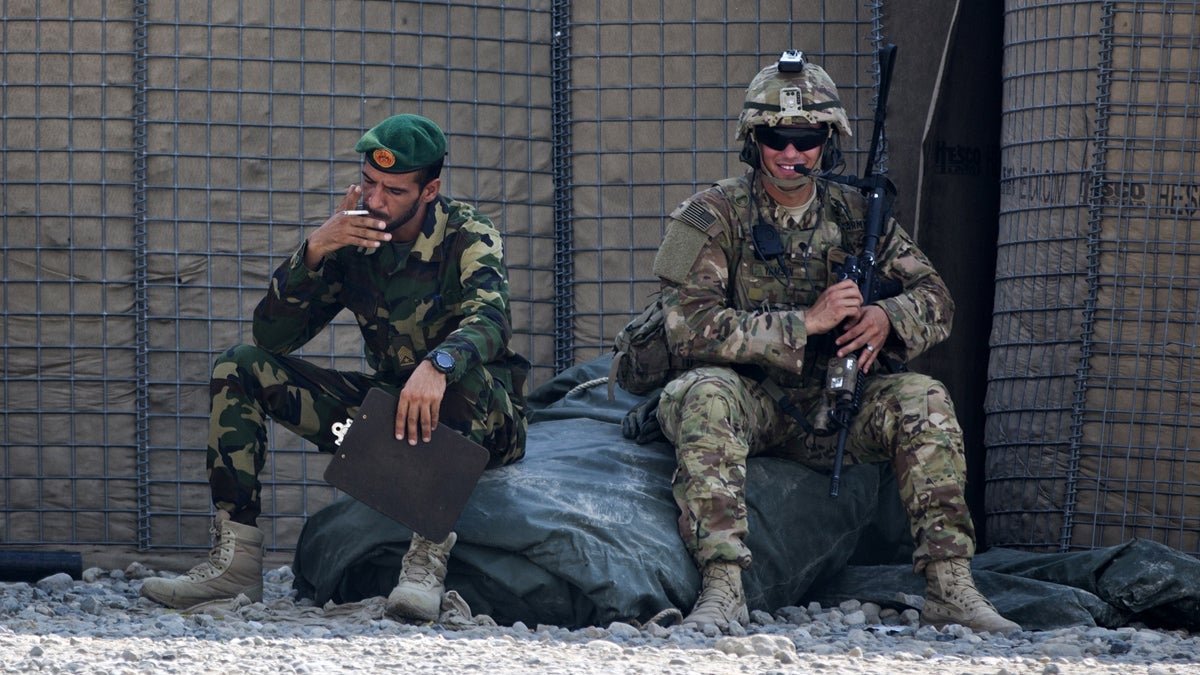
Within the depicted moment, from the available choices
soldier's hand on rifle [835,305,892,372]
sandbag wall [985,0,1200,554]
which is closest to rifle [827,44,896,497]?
soldier's hand on rifle [835,305,892,372]

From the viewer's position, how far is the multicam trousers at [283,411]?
5.31 metres

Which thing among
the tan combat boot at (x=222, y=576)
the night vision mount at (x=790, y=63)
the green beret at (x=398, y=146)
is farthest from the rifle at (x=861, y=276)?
the tan combat boot at (x=222, y=576)

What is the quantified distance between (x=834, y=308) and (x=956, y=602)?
3.06 feet

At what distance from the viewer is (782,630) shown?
5.05 meters

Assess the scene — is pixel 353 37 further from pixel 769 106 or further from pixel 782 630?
pixel 782 630

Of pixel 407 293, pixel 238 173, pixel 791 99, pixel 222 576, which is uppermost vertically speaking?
pixel 791 99

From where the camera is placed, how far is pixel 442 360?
510 centimetres

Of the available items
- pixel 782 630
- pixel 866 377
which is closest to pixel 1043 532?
pixel 866 377

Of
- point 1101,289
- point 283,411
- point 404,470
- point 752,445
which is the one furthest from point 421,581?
point 1101,289

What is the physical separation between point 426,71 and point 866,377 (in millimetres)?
2366

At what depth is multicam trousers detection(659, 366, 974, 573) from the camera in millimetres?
5156

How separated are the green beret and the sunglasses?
1.03 m

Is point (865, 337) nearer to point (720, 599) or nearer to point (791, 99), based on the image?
point (791, 99)

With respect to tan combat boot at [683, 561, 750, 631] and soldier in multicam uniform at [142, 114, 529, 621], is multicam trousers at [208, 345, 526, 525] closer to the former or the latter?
soldier in multicam uniform at [142, 114, 529, 621]
